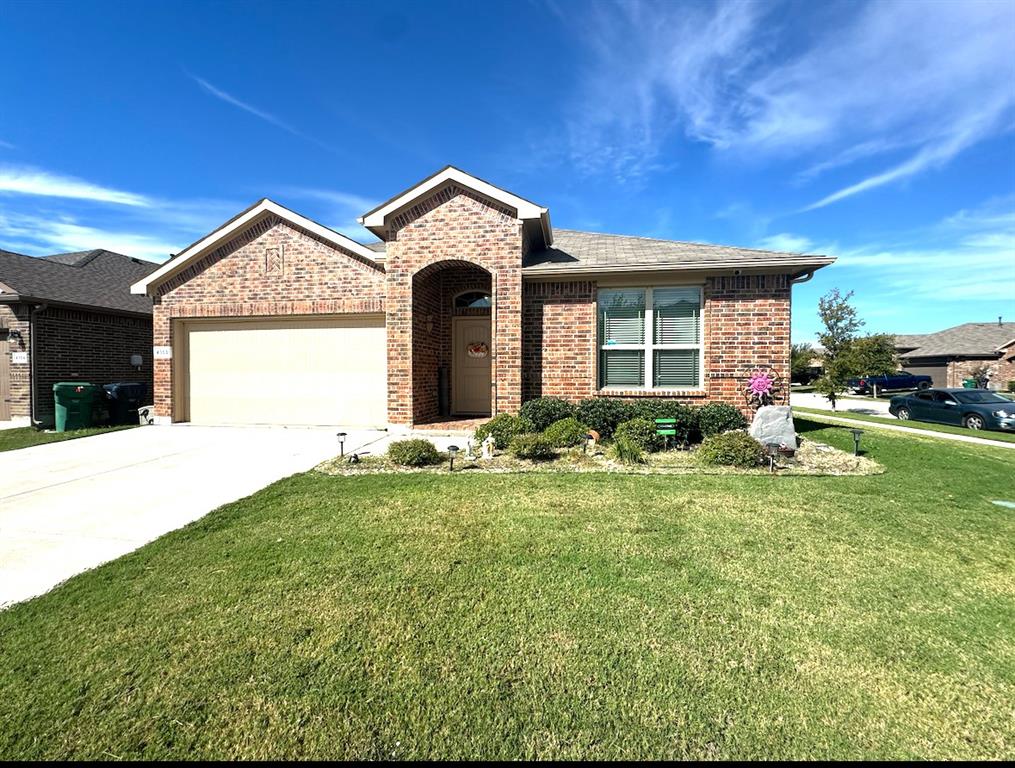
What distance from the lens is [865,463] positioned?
7188 mm

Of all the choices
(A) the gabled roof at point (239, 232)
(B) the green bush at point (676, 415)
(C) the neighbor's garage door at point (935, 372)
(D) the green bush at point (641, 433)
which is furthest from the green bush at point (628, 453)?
(C) the neighbor's garage door at point (935, 372)

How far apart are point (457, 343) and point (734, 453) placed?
22.7 feet

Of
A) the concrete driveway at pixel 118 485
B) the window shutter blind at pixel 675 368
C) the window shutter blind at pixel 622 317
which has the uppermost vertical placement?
the window shutter blind at pixel 622 317

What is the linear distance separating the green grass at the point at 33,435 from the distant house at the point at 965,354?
46842 mm

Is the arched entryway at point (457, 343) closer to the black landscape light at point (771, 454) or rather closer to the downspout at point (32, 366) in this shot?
the black landscape light at point (771, 454)

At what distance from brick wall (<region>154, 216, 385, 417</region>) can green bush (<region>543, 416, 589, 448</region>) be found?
516 cm

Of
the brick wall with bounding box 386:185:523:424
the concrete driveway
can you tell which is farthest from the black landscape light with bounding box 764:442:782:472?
the concrete driveway

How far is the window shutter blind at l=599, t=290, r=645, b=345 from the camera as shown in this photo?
31.0 ft

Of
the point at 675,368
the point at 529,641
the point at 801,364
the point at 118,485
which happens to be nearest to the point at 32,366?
the point at 118,485

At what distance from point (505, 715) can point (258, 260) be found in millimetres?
11628

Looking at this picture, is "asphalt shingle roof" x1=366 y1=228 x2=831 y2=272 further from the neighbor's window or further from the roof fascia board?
the roof fascia board

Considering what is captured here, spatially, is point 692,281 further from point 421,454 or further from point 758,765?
point 758,765

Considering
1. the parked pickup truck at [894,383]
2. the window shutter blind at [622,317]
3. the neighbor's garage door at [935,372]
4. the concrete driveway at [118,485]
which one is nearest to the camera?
the concrete driveway at [118,485]

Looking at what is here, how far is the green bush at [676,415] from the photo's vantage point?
8.39 metres
